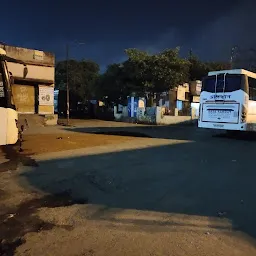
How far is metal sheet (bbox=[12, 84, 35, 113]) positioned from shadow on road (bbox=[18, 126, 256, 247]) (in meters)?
16.9

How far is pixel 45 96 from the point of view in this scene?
26.6 m

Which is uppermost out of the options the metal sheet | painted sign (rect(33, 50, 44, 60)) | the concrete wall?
painted sign (rect(33, 50, 44, 60))

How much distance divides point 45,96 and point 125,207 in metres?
22.7

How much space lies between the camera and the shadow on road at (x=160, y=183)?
17.1 ft

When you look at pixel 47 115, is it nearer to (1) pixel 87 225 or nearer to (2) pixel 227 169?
(2) pixel 227 169

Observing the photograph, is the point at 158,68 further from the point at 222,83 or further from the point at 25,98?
the point at 222,83

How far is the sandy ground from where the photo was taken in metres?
3.84

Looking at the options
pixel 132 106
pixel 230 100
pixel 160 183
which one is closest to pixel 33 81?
pixel 132 106

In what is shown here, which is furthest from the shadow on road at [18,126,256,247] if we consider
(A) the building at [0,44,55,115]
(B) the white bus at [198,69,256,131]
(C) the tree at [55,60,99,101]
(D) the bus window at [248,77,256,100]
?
(C) the tree at [55,60,99,101]

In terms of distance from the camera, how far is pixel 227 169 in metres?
8.71

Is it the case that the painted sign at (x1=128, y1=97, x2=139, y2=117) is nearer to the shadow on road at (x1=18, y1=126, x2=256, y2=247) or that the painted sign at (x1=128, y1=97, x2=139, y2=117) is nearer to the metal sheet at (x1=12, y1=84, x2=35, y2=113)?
the metal sheet at (x1=12, y1=84, x2=35, y2=113)

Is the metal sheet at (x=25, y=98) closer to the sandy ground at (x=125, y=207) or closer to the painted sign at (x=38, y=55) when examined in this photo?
the painted sign at (x=38, y=55)

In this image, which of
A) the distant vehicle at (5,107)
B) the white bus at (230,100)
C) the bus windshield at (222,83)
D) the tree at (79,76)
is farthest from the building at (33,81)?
the tree at (79,76)

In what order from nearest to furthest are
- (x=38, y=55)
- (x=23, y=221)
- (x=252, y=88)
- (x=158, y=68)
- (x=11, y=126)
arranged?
(x=23, y=221)
(x=11, y=126)
(x=252, y=88)
(x=38, y=55)
(x=158, y=68)
